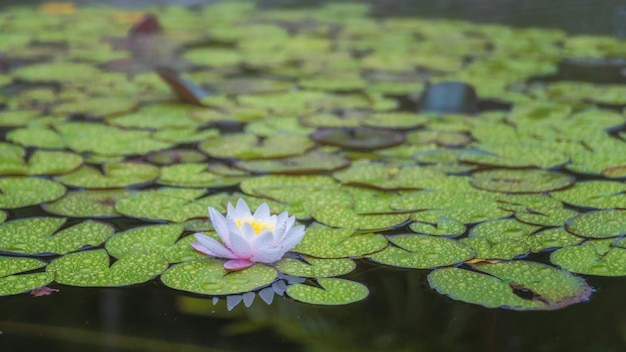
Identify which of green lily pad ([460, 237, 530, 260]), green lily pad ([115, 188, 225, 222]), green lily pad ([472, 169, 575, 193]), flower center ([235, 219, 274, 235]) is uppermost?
flower center ([235, 219, 274, 235])

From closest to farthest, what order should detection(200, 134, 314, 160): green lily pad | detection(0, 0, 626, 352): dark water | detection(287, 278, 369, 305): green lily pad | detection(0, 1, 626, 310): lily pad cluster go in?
1. detection(0, 0, 626, 352): dark water
2. detection(287, 278, 369, 305): green lily pad
3. detection(0, 1, 626, 310): lily pad cluster
4. detection(200, 134, 314, 160): green lily pad

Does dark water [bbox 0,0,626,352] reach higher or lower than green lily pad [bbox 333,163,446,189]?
lower

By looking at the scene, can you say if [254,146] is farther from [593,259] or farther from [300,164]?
[593,259]

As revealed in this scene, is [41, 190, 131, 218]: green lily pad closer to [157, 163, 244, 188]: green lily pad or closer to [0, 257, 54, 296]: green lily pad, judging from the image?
[157, 163, 244, 188]: green lily pad

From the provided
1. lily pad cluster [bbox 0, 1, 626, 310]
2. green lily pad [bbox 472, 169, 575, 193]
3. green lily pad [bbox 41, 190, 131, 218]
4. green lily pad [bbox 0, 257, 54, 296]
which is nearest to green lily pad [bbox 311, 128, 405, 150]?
lily pad cluster [bbox 0, 1, 626, 310]

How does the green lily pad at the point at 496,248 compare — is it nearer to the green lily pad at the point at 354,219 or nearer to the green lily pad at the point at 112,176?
the green lily pad at the point at 354,219

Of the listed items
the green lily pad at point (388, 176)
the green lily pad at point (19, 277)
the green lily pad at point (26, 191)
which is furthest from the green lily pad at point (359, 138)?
the green lily pad at point (19, 277)

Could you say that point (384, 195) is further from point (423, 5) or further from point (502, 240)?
point (423, 5)

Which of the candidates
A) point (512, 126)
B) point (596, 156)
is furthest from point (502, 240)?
point (512, 126)
